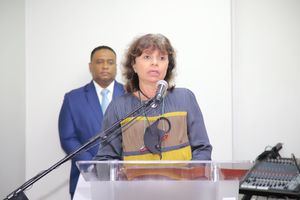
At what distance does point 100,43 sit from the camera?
2.66 metres

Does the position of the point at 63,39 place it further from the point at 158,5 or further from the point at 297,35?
the point at 297,35

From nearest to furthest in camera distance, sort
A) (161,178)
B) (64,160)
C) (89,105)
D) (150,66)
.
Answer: (161,178)
(64,160)
(150,66)
(89,105)

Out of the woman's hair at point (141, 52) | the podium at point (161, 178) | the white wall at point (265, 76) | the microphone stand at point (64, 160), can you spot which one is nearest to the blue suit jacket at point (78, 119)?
the woman's hair at point (141, 52)

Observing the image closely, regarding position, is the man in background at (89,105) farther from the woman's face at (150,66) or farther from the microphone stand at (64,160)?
the microphone stand at (64,160)

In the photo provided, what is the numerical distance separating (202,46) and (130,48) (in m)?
0.54

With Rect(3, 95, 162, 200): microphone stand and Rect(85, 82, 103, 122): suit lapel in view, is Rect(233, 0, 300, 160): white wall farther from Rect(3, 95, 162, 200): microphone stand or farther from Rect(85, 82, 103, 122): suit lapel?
Rect(3, 95, 162, 200): microphone stand

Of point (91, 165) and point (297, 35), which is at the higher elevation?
point (297, 35)

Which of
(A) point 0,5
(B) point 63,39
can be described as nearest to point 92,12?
(B) point 63,39

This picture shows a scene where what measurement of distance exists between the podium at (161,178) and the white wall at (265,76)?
166 centimetres

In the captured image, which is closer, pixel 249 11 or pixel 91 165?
pixel 91 165

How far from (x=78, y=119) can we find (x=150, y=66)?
73 cm

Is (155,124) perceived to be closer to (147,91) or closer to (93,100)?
(147,91)

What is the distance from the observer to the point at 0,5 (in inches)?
105

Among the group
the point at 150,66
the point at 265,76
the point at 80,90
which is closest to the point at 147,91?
the point at 150,66
